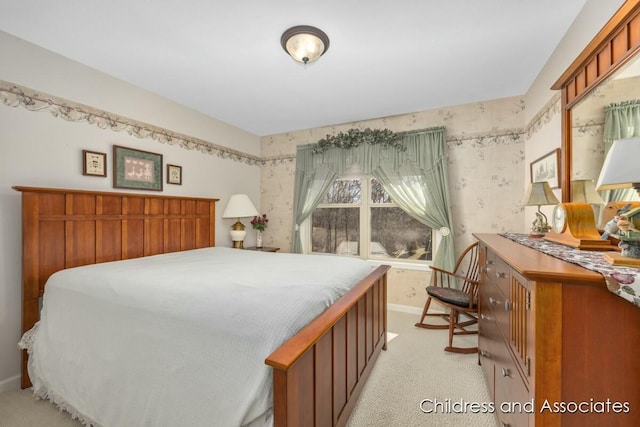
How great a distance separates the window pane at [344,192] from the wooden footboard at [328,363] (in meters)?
1.87

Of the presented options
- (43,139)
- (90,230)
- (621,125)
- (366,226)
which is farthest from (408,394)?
(43,139)

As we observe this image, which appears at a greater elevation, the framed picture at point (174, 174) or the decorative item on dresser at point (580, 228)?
the framed picture at point (174, 174)

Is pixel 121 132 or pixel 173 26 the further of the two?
pixel 121 132

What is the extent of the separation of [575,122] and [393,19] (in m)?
1.34

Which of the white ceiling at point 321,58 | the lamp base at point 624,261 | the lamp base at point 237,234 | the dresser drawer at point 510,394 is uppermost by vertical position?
the white ceiling at point 321,58

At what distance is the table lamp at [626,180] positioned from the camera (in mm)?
892

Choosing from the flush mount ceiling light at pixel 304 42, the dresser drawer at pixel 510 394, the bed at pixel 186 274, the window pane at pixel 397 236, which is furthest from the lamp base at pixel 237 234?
the dresser drawer at pixel 510 394

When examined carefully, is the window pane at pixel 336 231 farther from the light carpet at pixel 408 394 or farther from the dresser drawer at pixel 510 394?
the dresser drawer at pixel 510 394

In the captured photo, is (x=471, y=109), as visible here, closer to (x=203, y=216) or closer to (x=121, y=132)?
(x=203, y=216)

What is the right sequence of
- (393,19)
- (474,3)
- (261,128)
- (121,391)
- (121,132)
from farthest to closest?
(261,128), (121,132), (393,19), (474,3), (121,391)

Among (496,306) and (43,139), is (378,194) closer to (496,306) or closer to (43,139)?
(496,306)

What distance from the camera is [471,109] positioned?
314 centimetres

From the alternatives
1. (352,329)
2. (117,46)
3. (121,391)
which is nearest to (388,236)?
(352,329)

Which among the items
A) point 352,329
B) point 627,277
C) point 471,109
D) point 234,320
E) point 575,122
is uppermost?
point 471,109
